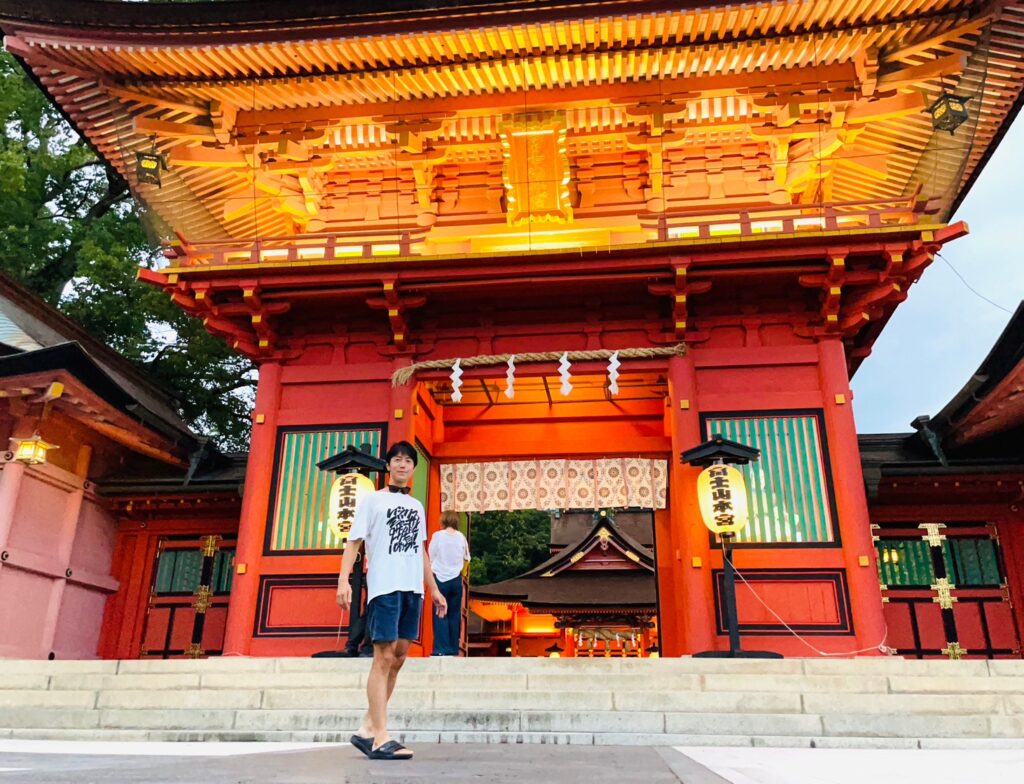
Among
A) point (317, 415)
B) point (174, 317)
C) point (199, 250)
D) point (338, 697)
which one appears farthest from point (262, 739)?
point (174, 317)

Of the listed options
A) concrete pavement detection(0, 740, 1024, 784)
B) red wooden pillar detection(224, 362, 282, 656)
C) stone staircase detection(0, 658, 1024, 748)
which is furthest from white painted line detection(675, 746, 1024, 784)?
red wooden pillar detection(224, 362, 282, 656)

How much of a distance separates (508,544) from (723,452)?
2580 cm

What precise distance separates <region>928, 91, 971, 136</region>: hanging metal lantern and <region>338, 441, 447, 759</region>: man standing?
8194mm

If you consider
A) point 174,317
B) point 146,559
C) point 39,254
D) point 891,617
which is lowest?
point 891,617

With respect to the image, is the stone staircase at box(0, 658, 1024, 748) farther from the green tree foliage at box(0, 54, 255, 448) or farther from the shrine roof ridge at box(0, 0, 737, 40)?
the green tree foliage at box(0, 54, 255, 448)

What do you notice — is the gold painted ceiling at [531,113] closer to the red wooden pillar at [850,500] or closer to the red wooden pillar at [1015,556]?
the red wooden pillar at [850,500]

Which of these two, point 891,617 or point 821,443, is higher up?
point 821,443

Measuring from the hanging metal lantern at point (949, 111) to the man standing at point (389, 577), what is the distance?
819 centimetres

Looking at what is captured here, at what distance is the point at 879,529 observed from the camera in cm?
1091

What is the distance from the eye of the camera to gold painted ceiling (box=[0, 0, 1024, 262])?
28.7ft

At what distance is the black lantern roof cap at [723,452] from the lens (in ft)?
26.4

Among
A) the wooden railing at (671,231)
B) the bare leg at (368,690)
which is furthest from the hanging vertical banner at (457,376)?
the bare leg at (368,690)

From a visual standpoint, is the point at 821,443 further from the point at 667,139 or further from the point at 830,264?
the point at 667,139

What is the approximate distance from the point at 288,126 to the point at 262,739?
803cm
